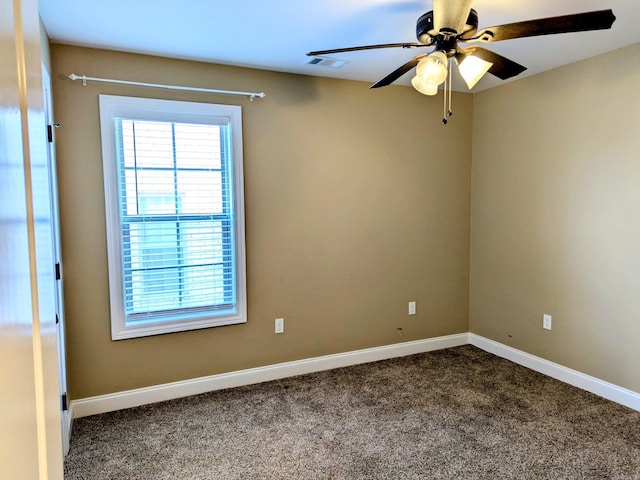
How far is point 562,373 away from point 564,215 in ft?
4.08

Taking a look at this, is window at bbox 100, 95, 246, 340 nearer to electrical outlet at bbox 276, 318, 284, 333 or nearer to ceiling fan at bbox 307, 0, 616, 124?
electrical outlet at bbox 276, 318, 284, 333

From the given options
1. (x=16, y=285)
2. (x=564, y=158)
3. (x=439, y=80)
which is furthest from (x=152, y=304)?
(x=564, y=158)

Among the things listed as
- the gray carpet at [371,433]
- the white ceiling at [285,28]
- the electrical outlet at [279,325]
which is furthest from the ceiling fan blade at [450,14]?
the electrical outlet at [279,325]

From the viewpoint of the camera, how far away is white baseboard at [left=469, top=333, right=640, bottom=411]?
9.50ft

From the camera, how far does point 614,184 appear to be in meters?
2.91

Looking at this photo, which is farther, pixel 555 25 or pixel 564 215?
pixel 564 215

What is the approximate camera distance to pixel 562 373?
10.8 feet

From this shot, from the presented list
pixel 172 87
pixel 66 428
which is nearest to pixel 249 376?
pixel 66 428

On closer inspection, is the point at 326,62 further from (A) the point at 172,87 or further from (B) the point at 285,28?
(A) the point at 172,87

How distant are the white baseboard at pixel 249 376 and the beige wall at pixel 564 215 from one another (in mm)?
623

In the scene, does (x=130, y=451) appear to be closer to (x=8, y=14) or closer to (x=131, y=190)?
(x=131, y=190)

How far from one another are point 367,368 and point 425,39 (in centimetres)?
260

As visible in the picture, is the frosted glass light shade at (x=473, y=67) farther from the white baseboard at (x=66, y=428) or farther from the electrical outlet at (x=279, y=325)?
the white baseboard at (x=66, y=428)

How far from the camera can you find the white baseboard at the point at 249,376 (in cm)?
287
